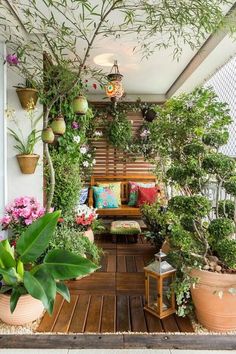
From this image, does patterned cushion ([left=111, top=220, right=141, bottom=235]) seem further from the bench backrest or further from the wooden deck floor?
the bench backrest

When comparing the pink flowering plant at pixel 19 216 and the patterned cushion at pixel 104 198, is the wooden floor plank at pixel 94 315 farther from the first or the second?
the patterned cushion at pixel 104 198

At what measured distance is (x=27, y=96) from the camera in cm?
295

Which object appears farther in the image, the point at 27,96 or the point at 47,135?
the point at 27,96

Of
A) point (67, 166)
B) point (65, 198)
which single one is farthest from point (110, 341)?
point (67, 166)

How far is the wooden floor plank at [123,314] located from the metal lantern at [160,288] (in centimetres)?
18

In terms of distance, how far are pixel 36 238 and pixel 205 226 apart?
4.72ft

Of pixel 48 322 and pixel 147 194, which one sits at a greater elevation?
pixel 147 194

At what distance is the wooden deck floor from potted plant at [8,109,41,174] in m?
1.26

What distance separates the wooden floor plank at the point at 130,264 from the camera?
3.35m

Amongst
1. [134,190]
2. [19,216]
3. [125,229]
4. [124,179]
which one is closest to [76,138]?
[19,216]

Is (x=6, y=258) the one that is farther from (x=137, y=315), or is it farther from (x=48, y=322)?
(x=137, y=315)

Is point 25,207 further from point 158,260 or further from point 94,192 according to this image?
point 94,192

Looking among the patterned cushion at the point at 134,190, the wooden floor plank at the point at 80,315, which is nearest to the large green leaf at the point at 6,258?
the wooden floor plank at the point at 80,315

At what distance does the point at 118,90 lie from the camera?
366 centimetres
